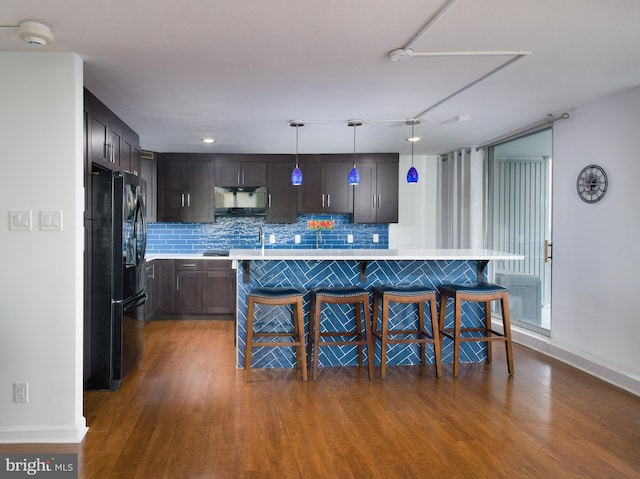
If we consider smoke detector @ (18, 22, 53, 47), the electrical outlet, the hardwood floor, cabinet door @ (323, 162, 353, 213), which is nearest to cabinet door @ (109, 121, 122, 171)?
smoke detector @ (18, 22, 53, 47)

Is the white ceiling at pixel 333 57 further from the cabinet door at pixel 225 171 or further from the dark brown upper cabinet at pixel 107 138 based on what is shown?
the cabinet door at pixel 225 171

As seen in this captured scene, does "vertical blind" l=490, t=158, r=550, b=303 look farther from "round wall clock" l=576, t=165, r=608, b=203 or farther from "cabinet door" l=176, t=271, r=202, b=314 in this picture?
"cabinet door" l=176, t=271, r=202, b=314

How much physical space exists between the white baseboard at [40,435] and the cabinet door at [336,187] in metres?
4.30

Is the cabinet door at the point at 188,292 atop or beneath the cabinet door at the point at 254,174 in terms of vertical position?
beneath

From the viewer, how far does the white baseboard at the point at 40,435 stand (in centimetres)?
271

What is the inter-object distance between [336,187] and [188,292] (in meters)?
2.40

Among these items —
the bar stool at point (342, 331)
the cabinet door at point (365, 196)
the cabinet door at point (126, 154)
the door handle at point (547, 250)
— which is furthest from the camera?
the cabinet door at point (365, 196)

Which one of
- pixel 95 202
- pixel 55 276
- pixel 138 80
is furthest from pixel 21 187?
pixel 138 80

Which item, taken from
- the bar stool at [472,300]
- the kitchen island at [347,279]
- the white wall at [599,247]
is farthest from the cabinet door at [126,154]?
the white wall at [599,247]

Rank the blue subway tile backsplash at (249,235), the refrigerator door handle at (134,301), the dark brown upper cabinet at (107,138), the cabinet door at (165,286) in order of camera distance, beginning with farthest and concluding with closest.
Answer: the blue subway tile backsplash at (249,235) → the cabinet door at (165,286) → the refrigerator door handle at (134,301) → the dark brown upper cabinet at (107,138)

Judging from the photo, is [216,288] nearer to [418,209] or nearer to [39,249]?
[418,209]

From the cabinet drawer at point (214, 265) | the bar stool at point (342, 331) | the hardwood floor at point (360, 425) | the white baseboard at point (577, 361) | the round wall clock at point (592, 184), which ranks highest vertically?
the round wall clock at point (592, 184)

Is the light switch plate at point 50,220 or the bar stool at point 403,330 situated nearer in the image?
the light switch plate at point 50,220

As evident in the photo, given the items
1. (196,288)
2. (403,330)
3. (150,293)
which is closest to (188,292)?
(196,288)
